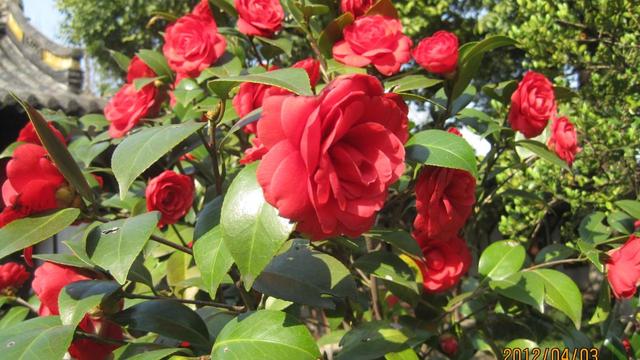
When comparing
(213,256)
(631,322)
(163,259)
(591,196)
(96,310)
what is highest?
(213,256)

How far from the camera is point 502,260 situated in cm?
125

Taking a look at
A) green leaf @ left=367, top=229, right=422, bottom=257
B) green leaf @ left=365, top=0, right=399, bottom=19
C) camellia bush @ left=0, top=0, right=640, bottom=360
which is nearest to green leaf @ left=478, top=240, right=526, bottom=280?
camellia bush @ left=0, top=0, right=640, bottom=360

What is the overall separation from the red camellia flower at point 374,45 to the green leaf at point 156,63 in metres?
0.50

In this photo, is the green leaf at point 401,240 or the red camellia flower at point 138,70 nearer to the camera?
the green leaf at point 401,240

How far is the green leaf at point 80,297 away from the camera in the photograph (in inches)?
30.5

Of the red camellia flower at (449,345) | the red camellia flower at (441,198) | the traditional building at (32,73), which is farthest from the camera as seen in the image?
the traditional building at (32,73)

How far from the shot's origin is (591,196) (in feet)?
5.98

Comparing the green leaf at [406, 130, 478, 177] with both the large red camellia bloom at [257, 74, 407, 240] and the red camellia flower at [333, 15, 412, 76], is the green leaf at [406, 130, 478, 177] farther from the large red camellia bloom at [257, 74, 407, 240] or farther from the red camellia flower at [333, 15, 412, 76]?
the red camellia flower at [333, 15, 412, 76]

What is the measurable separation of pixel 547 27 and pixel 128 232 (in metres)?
1.61

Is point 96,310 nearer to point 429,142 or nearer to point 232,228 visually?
point 232,228

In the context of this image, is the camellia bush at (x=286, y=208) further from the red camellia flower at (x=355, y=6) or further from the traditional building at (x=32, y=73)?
the traditional building at (x=32, y=73)

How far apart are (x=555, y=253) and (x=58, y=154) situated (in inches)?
43.5

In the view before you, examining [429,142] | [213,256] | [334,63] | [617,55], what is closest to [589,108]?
[617,55]
